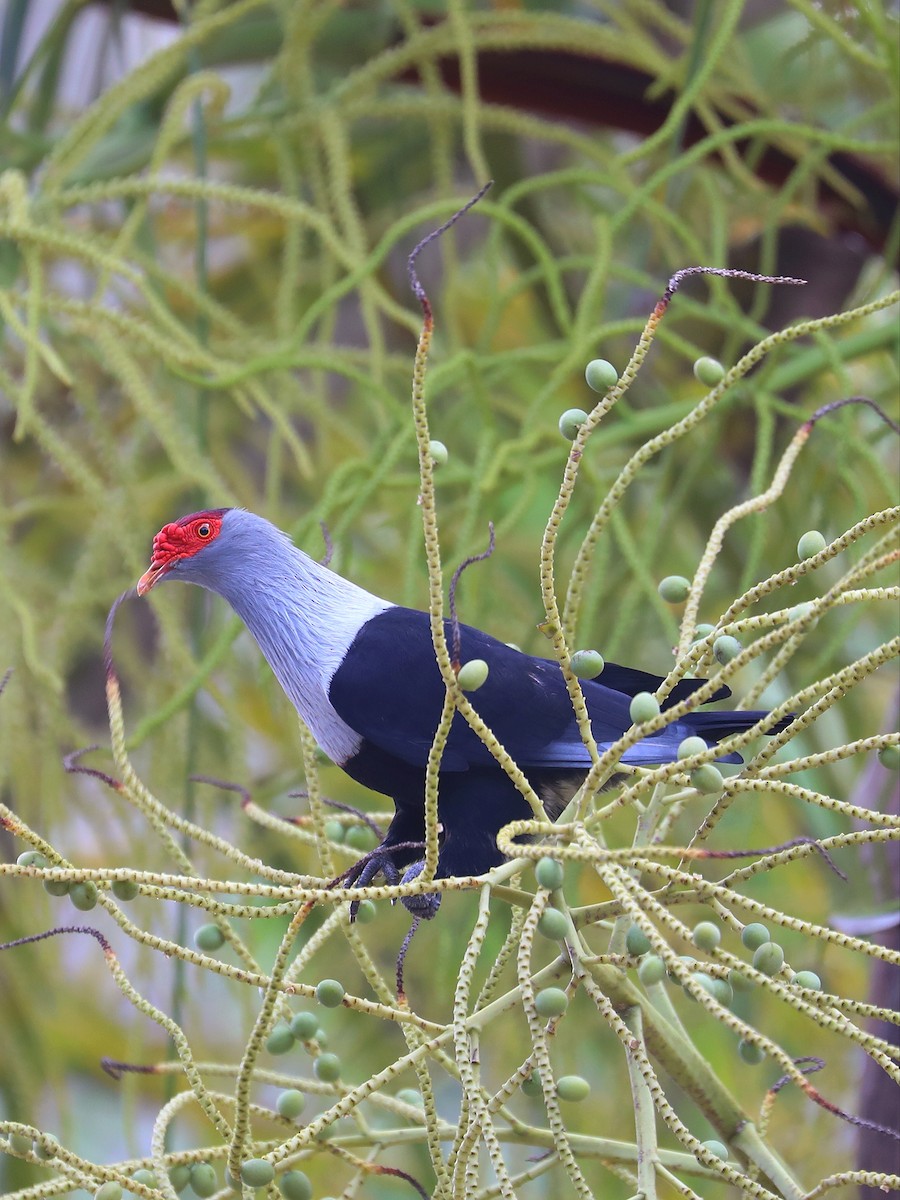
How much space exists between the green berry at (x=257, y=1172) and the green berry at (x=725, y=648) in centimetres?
28

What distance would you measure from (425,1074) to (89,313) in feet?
2.04

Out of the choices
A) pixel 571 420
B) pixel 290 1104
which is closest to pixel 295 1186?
pixel 290 1104

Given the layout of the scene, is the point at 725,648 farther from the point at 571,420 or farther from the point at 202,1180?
the point at 202,1180

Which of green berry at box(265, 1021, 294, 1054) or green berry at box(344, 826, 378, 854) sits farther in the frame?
green berry at box(344, 826, 378, 854)

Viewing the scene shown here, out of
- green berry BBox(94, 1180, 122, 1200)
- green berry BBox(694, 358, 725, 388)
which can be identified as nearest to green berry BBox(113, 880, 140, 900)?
green berry BBox(94, 1180, 122, 1200)

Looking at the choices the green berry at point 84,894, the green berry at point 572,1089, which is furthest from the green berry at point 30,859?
the green berry at point 572,1089

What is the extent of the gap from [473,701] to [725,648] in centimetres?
30

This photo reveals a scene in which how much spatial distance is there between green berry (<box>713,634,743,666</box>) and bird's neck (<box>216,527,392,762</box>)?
1.06 ft

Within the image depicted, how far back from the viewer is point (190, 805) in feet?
3.20

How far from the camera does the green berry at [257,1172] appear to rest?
0.58 metres

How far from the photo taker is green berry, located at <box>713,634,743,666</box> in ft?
1.96

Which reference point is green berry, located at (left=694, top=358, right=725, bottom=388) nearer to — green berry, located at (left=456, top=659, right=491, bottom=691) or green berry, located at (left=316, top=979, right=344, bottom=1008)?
green berry, located at (left=456, top=659, right=491, bottom=691)

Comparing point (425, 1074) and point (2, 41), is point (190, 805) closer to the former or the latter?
point (425, 1074)

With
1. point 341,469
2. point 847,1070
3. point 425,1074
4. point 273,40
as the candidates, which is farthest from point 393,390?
point 425,1074
